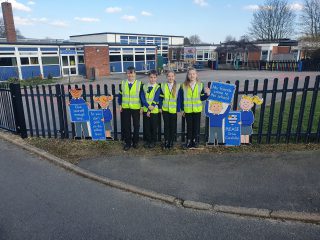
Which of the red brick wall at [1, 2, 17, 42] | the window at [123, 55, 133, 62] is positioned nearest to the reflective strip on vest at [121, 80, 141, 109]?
the window at [123, 55, 133, 62]

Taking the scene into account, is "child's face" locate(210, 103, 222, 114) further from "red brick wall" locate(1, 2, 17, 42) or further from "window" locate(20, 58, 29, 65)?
"red brick wall" locate(1, 2, 17, 42)

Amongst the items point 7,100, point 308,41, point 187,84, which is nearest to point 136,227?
point 187,84

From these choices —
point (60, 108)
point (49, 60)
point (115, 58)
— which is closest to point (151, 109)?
point (60, 108)

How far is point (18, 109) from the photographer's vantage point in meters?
6.52

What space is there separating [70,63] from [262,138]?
25.3 metres

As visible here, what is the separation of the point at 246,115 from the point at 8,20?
3230cm

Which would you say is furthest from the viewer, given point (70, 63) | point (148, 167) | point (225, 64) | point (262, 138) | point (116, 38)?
point (116, 38)

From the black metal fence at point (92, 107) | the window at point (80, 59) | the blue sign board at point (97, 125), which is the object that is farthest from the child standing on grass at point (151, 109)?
the window at point (80, 59)

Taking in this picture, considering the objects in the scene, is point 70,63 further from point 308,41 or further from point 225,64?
point 308,41

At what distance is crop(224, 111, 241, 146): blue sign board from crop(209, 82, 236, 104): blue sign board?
35cm

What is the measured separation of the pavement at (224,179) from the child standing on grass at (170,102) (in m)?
0.57

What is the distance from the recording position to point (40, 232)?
323cm

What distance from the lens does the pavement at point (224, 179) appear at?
3612 millimetres

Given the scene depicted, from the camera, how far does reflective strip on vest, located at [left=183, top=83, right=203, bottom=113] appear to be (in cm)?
520
